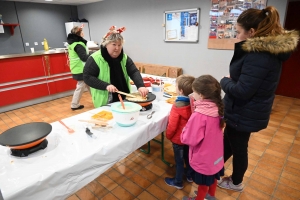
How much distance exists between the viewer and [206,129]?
1.22 meters

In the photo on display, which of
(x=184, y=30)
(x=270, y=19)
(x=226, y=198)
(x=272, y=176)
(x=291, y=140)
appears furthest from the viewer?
(x=184, y=30)

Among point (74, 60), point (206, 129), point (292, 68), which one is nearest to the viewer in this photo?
point (206, 129)

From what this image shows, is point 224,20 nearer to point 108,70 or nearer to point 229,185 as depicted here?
point 108,70

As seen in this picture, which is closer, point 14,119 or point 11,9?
point 14,119

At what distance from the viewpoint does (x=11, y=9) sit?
17.0ft

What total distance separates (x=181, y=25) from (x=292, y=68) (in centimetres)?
254

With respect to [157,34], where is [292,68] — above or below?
below

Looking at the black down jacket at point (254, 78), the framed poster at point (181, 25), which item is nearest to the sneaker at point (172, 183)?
the black down jacket at point (254, 78)

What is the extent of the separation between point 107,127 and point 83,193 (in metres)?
0.84

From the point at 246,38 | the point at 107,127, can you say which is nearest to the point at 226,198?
the point at 107,127

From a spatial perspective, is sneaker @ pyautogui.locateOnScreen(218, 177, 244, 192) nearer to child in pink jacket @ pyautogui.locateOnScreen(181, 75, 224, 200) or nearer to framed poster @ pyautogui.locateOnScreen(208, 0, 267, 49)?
child in pink jacket @ pyautogui.locateOnScreen(181, 75, 224, 200)

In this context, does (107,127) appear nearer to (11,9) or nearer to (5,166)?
(5,166)

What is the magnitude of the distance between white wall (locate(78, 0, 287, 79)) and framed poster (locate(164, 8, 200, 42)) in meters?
0.09

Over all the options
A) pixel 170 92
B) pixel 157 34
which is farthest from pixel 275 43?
pixel 157 34
